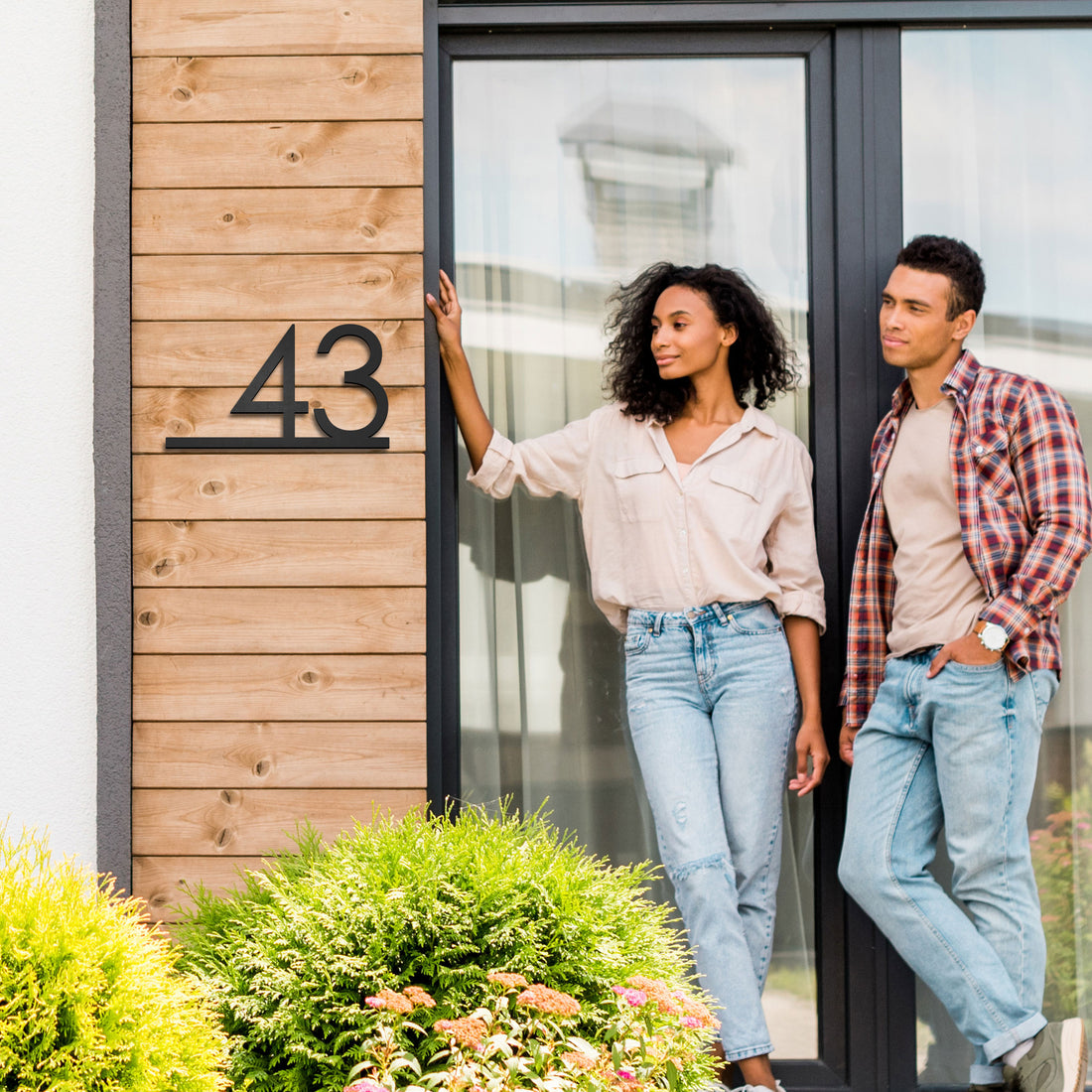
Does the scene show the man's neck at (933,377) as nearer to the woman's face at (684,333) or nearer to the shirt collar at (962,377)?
the shirt collar at (962,377)

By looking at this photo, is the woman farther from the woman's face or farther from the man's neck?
the man's neck

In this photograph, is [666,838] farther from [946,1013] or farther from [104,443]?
[104,443]

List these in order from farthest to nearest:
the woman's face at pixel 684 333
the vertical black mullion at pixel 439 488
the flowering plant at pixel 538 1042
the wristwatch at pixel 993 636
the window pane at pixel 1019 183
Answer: the window pane at pixel 1019 183 < the vertical black mullion at pixel 439 488 < the woman's face at pixel 684 333 < the wristwatch at pixel 993 636 < the flowering plant at pixel 538 1042

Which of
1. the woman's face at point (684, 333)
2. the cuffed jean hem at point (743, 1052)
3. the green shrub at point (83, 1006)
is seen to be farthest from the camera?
the woman's face at point (684, 333)

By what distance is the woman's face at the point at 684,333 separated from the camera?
9.27 ft

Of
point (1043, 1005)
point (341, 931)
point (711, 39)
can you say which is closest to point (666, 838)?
point (341, 931)

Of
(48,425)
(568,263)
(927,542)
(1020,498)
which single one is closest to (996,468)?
(1020,498)

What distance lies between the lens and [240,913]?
2.28 m

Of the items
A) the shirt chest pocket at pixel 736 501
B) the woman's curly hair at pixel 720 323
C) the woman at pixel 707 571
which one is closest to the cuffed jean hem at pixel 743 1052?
the woman at pixel 707 571

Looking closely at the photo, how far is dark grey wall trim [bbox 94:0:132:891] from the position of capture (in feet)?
9.39

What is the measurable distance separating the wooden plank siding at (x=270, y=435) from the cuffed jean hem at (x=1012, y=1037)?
1.39 meters

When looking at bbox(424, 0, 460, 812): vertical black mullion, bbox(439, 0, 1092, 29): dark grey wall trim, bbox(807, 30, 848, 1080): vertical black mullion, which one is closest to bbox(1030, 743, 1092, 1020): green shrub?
bbox(807, 30, 848, 1080): vertical black mullion

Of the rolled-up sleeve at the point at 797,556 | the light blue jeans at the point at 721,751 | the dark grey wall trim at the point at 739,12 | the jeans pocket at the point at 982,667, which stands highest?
the dark grey wall trim at the point at 739,12

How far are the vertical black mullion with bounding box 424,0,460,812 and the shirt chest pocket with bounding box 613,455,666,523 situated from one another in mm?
474
